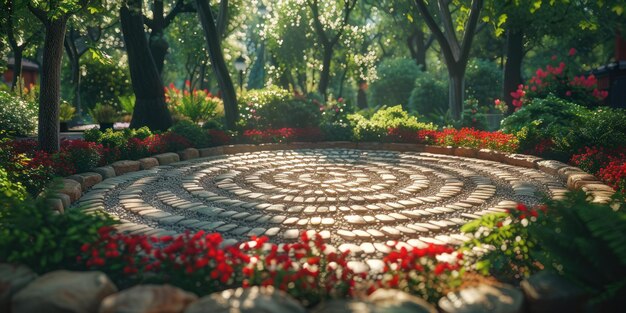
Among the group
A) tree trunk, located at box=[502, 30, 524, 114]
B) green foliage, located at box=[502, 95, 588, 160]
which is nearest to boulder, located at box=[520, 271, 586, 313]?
green foliage, located at box=[502, 95, 588, 160]

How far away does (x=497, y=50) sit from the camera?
25.4 metres

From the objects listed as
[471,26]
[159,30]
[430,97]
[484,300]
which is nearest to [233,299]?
[484,300]

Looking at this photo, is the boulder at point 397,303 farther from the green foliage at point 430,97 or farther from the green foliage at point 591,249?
the green foliage at point 430,97

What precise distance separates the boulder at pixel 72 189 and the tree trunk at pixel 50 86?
5.39 feet

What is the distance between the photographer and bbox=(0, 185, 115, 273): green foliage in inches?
123

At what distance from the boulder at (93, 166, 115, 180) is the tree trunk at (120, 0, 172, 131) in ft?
14.9

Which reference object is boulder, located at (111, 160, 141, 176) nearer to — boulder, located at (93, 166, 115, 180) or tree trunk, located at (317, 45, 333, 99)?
boulder, located at (93, 166, 115, 180)

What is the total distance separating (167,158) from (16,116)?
17.5 feet

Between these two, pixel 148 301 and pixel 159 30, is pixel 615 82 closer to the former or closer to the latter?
pixel 159 30

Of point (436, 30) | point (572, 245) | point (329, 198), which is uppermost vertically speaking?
point (436, 30)

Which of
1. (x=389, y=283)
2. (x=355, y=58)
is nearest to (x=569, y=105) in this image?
(x=389, y=283)

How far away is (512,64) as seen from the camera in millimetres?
17328

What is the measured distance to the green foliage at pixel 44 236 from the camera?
3117 millimetres

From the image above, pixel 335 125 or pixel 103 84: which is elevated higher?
pixel 103 84
